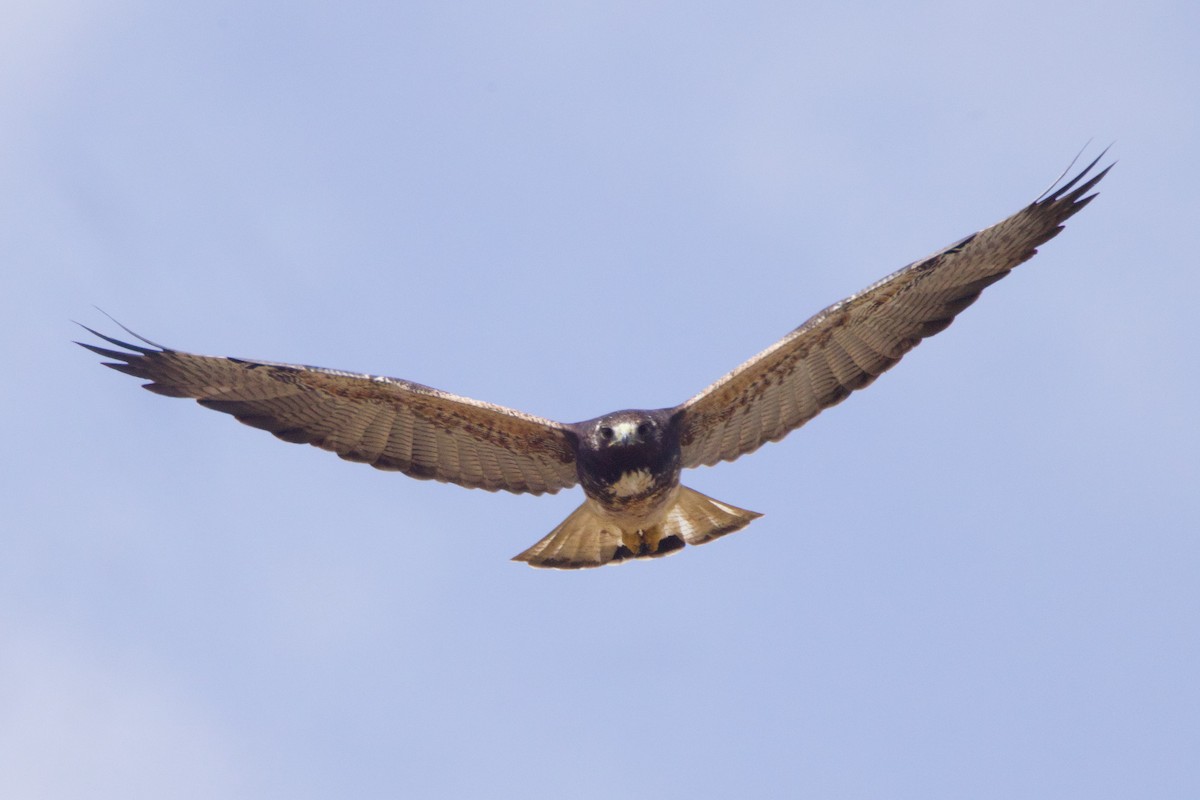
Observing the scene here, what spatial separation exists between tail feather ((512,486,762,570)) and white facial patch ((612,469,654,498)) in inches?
31.4

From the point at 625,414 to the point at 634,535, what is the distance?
1.21 metres

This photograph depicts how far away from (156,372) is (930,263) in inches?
213

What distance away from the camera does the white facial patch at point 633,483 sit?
14.8 m

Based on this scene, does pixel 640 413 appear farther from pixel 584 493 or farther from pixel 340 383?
pixel 340 383

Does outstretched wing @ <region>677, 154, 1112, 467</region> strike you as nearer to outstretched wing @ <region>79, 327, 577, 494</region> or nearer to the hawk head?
the hawk head

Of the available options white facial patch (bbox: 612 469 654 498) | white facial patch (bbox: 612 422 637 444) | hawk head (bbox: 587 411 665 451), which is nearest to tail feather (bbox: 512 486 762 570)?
white facial patch (bbox: 612 469 654 498)

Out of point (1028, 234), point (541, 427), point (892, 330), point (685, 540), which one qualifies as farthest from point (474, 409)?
point (1028, 234)

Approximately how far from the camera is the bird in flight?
14.9 metres

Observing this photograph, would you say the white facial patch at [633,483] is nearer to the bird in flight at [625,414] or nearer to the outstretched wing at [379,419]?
the bird in flight at [625,414]

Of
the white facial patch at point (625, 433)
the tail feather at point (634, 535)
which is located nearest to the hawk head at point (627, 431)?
the white facial patch at point (625, 433)

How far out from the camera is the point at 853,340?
50.1ft

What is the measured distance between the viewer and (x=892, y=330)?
15.3 metres

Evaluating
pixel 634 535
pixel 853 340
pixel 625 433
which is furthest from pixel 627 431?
pixel 853 340

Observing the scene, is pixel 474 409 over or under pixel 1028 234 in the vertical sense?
under
